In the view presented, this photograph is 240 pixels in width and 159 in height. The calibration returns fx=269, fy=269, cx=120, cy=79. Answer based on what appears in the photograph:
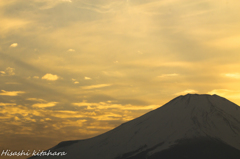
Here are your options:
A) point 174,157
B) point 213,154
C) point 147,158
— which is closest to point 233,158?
point 213,154

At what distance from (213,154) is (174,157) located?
95.5 feet

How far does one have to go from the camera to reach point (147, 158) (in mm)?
198750

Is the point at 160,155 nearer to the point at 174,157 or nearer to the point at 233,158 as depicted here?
the point at 174,157

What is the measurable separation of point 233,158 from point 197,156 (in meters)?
24.5

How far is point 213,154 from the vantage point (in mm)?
197250

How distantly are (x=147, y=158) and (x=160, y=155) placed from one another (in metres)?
Answer: 9.97

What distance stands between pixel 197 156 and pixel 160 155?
2681cm

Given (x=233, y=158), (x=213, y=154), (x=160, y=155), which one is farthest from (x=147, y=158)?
(x=233, y=158)

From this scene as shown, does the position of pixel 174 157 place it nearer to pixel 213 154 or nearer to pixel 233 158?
pixel 213 154

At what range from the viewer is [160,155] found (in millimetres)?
199500

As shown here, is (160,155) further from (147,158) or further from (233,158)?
(233,158)

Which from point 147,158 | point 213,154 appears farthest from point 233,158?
point 147,158

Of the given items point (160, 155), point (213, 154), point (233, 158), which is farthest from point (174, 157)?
point (233, 158)

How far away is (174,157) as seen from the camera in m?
196
